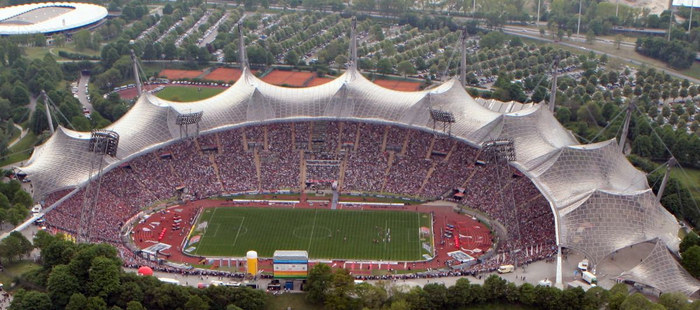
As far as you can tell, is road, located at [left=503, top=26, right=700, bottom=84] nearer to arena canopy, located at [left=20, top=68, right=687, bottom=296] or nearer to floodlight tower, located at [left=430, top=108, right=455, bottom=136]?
arena canopy, located at [left=20, top=68, right=687, bottom=296]

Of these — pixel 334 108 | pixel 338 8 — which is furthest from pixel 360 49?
pixel 334 108

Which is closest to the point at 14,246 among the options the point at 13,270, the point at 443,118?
the point at 13,270

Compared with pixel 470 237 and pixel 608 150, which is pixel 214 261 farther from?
pixel 608 150

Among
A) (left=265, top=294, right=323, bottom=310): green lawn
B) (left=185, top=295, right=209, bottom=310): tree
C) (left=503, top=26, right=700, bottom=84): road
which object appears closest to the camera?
(left=185, top=295, right=209, bottom=310): tree

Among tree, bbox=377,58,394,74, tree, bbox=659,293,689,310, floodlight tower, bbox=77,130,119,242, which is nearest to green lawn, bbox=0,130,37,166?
floodlight tower, bbox=77,130,119,242

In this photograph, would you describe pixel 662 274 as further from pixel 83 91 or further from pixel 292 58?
pixel 83 91

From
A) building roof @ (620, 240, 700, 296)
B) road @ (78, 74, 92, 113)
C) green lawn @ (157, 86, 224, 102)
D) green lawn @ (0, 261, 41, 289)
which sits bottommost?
building roof @ (620, 240, 700, 296)
